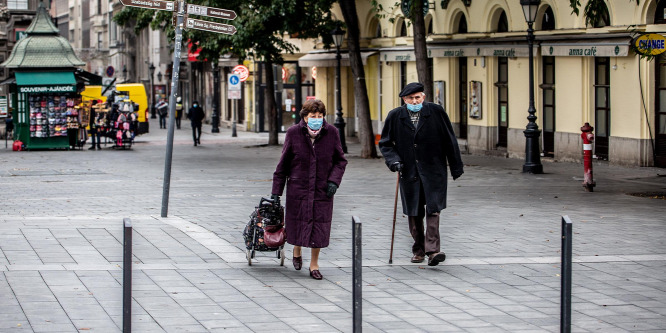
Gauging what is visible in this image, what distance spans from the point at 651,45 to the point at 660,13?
17.4 feet

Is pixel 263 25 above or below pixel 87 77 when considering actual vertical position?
above

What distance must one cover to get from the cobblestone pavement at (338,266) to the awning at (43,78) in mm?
13677

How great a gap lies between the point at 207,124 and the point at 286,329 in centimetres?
5369

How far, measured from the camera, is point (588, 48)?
24.5m

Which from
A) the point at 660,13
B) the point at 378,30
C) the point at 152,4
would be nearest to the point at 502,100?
the point at 660,13

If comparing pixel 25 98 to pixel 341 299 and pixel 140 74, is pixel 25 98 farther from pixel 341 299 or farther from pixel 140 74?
pixel 140 74

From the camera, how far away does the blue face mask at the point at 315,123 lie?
32.2 ft

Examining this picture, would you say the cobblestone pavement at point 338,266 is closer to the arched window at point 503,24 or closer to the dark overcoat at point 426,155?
the dark overcoat at point 426,155

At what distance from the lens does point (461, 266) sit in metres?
10.4

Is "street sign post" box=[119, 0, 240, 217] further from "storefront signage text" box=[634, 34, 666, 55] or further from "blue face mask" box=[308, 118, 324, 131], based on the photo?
"storefront signage text" box=[634, 34, 666, 55]

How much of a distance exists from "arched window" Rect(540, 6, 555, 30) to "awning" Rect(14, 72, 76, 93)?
1418 centimetres

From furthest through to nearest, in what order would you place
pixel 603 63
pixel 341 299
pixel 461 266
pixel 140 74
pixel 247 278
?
pixel 140 74 < pixel 603 63 < pixel 461 266 < pixel 247 278 < pixel 341 299

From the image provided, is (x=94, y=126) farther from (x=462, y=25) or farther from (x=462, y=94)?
(x=462, y=25)

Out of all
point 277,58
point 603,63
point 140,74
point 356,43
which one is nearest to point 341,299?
point 603,63
